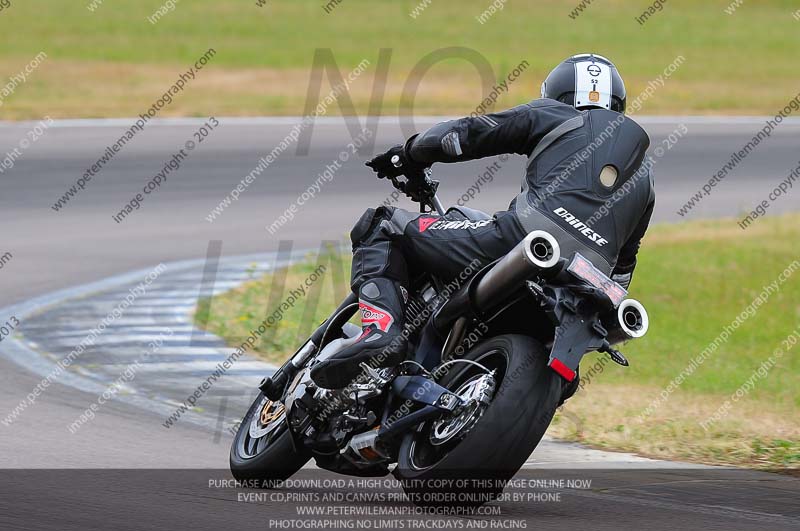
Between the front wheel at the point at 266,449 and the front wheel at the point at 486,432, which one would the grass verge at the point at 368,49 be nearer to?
the front wheel at the point at 266,449

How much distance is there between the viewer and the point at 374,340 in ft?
18.9

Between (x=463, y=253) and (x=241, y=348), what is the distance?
458 centimetres

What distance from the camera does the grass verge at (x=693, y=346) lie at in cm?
789

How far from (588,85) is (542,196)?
1.90ft

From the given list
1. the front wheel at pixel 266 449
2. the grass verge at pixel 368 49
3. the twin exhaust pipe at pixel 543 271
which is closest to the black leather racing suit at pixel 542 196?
the twin exhaust pipe at pixel 543 271

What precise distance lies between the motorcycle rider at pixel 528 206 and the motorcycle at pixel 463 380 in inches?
4.0

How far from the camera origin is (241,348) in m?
10.1

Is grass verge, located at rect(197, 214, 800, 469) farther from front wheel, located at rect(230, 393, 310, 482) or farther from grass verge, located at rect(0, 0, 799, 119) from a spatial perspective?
grass verge, located at rect(0, 0, 799, 119)

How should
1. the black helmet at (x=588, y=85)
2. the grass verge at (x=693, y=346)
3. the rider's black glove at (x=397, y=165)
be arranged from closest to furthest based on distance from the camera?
the black helmet at (x=588, y=85)
the rider's black glove at (x=397, y=165)
the grass verge at (x=693, y=346)

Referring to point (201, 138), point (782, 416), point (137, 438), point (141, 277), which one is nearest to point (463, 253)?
point (137, 438)

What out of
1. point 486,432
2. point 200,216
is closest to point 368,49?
point 200,216

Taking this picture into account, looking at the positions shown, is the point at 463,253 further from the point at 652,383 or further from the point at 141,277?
the point at 141,277

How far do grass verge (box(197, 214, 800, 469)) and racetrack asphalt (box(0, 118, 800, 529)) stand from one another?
42.2 inches

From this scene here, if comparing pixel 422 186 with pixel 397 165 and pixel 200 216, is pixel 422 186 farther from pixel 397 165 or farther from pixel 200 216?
pixel 200 216
